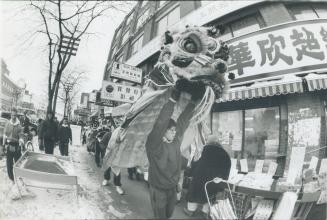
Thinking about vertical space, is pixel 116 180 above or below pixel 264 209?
above

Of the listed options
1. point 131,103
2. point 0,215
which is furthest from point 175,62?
point 0,215

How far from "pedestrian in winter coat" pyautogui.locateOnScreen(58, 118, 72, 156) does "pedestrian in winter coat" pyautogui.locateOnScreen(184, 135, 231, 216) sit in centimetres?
115

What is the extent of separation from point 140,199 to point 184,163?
1.57ft

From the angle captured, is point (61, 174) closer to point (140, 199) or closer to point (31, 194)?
point (31, 194)

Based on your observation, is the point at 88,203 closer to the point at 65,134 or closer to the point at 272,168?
the point at 65,134

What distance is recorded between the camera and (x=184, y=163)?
8.52ft

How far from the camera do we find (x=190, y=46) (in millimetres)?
2570

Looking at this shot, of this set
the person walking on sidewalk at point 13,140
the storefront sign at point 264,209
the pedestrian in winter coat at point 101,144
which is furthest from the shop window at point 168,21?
the storefront sign at point 264,209

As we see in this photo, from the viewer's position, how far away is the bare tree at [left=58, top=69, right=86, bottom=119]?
2602mm

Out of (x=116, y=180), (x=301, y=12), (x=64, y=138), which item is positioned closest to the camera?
(x=116, y=180)

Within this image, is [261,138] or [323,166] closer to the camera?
[261,138]

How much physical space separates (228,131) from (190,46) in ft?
2.73

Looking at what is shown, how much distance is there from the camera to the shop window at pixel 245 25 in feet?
9.48

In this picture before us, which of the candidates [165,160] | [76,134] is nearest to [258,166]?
[165,160]
